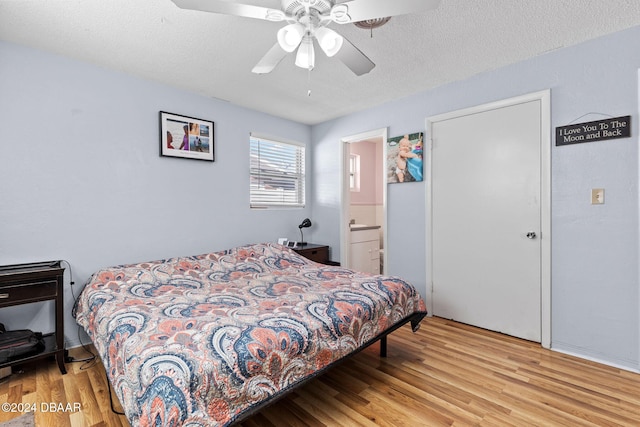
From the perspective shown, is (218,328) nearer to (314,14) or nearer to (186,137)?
(314,14)

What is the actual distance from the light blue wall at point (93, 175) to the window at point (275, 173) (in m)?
0.40

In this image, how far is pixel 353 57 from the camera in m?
1.82

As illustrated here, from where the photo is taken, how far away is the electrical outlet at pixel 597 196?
228 cm

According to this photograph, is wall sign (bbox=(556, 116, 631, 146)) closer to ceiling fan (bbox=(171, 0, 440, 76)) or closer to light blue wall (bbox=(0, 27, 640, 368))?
light blue wall (bbox=(0, 27, 640, 368))

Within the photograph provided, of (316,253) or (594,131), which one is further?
(316,253)

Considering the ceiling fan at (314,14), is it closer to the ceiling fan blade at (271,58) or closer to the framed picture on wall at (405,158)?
the ceiling fan blade at (271,58)

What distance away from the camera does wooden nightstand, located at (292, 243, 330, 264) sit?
378 cm

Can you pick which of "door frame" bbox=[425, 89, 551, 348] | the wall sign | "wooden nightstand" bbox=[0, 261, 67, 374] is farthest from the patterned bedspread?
the wall sign

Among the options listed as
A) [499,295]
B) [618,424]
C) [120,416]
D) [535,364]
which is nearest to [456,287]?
[499,295]

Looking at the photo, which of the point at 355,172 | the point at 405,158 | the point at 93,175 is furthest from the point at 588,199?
the point at 93,175

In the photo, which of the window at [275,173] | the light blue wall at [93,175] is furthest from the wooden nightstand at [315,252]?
the light blue wall at [93,175]

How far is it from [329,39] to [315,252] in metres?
2.72

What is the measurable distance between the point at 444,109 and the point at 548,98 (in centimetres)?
87

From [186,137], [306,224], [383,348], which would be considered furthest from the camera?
[306,224]
